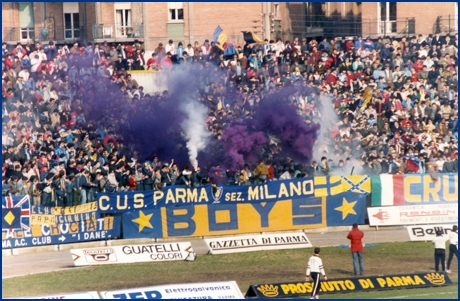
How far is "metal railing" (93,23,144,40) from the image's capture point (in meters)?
40.2

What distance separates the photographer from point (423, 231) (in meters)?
27.7

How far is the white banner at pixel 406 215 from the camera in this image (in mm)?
28938

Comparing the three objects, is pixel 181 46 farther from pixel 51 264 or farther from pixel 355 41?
pixel 51 264

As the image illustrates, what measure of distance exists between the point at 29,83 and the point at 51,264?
1023 centimetres

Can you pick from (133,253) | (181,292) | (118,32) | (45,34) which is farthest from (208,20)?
(181,292)

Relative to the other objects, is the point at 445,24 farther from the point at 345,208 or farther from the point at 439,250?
the point at 439,250

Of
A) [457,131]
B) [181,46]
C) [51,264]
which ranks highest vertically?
[181,46]

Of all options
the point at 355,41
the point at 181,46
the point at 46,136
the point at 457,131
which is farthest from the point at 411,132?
the point at 46,136

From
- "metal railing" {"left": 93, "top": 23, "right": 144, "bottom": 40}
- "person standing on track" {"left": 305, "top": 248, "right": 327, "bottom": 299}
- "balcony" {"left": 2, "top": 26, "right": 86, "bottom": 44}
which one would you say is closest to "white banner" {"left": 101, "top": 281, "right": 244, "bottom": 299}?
"person standing on track" {"left": 305, "top": 248, "right": 327, "bottom": 299}

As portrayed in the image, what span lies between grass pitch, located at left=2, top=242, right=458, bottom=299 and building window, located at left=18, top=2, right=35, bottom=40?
17.2 m

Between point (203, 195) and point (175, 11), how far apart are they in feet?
48.1

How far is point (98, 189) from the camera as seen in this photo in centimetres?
2862

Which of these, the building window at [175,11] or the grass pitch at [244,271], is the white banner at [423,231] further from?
the building window at [175,11]

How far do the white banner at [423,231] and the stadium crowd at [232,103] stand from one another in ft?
11.3
